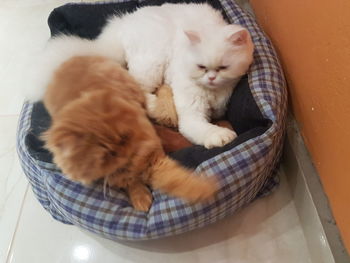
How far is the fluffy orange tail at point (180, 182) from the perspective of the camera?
938mm

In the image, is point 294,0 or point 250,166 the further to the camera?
point 294,0

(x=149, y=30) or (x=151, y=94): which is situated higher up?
(x=149, y=30)

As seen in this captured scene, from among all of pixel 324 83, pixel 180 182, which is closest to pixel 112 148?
pixel 180 182

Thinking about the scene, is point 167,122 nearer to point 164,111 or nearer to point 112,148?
point 164,111

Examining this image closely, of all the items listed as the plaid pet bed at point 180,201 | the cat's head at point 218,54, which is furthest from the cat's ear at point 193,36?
the plaid pet bed at point 180,201

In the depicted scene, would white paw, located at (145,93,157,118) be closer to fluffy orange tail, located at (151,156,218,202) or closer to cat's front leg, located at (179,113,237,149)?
cat's front leg, located at (179,113,237,149)

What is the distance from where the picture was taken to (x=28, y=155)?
1.24 meters

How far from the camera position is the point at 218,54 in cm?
116

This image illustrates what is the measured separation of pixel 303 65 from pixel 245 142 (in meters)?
0.34

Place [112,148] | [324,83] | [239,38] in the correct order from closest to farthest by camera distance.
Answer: [112,148], [324,83], [239,38]

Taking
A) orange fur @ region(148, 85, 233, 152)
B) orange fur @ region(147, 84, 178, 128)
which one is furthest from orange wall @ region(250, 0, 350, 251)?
orange fur @ region(147, 84, 178, 128)

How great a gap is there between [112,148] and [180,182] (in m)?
0.21

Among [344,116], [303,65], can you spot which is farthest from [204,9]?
[344,116]

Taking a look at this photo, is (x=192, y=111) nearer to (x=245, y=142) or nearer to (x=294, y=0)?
(x=245, y=142)
